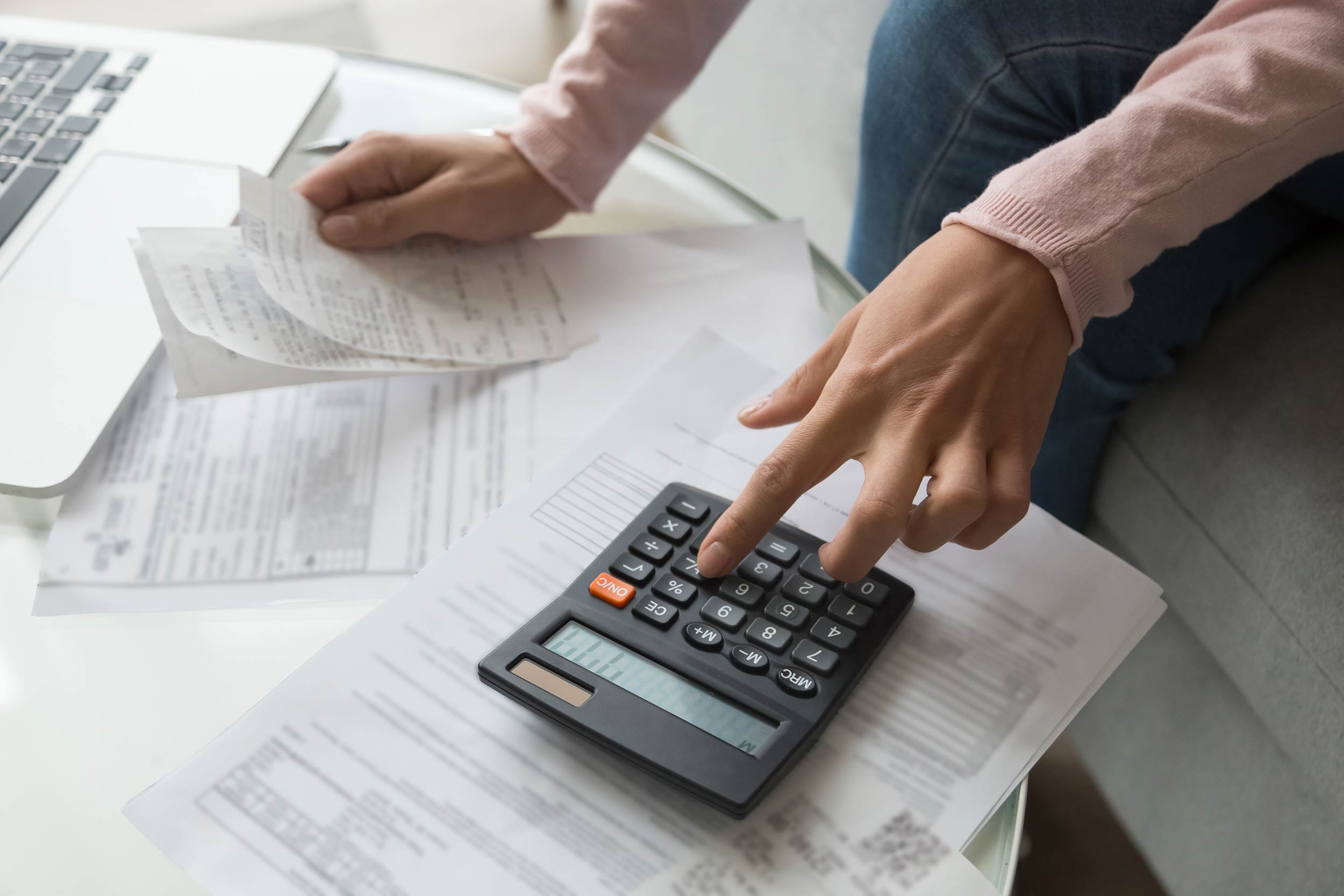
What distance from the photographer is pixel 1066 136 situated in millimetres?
576

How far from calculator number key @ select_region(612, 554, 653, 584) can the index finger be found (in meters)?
0.02

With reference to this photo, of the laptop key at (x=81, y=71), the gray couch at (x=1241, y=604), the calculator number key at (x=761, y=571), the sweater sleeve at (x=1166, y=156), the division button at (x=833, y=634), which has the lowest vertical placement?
the gray couch at (x=1241, y=604)

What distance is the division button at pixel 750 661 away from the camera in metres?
0.37

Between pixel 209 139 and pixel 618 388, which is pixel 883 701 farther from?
pixel 209 139

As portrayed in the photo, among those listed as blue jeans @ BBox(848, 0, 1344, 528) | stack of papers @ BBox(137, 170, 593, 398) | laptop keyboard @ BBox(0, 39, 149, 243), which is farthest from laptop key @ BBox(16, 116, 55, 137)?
blue jeans @ BBox(848, 0, 1344, 528)

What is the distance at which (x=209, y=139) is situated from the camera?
0.65 meters

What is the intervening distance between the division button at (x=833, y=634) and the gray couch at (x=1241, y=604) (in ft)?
0.96

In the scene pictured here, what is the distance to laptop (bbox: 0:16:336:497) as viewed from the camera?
491 mm

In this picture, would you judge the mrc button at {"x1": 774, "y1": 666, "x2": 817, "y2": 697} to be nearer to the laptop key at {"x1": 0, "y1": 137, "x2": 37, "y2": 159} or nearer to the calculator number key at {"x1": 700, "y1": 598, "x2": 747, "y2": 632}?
the calculator number key at {"x1": 700, "y1": 598, "x2": 747, "y2": 632}

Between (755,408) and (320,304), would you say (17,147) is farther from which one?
(755,408)

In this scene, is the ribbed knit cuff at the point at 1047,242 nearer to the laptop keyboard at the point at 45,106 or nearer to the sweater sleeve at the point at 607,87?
the sweater sleeve at the point at 607,87

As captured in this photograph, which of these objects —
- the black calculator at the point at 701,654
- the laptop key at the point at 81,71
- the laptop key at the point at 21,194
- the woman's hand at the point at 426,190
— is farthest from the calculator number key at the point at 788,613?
the laptop key at the point at 81,71

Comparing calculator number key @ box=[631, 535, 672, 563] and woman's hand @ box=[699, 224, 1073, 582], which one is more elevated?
woman's hand @ box=[699, 224, 1073, 582]

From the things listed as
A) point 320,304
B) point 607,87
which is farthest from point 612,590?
point 607,87
